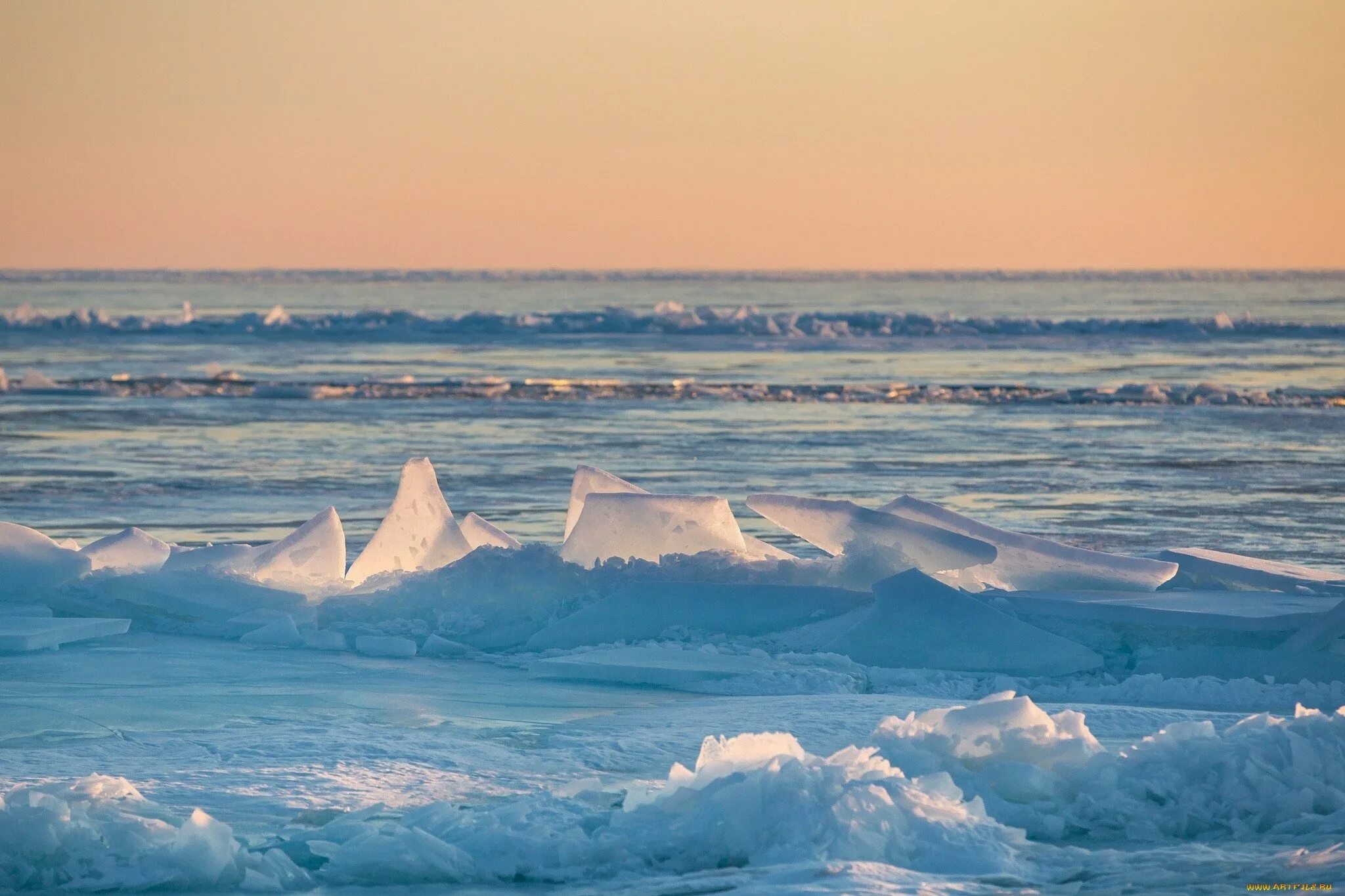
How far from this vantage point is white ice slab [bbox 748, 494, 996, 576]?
660 cm

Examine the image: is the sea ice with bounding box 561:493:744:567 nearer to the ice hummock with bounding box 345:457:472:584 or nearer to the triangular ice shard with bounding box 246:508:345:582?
the ice hummock with bounding box 345:457:472:584

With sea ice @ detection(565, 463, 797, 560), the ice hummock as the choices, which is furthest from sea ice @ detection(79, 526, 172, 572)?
sea ice @ detection(565, 463, 797, 560)

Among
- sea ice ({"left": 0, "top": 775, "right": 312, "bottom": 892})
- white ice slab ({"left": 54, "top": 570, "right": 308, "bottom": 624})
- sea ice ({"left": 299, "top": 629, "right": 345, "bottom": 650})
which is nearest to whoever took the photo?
sea ice ({"left": 0, "top": 775, "right": 312, "bottom": 892})

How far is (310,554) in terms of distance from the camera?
744cm

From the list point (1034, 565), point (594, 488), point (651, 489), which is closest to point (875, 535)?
point (1034, 565)

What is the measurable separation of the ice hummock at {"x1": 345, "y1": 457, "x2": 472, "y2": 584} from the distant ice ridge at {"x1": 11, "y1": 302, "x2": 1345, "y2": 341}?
26.4 metres

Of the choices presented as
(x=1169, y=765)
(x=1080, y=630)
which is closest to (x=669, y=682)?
(x=1080, y=630)

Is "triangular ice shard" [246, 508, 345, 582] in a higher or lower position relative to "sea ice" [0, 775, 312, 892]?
higher

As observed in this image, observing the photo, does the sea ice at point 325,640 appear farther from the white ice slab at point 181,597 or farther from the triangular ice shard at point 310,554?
the triangular ice shard at point 310,554

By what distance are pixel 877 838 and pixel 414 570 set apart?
3.74 m

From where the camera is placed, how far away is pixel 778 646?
6.29 meters

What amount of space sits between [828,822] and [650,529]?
327 centimetres

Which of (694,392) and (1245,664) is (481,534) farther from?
(694,392)

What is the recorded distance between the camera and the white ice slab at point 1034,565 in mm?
6621
